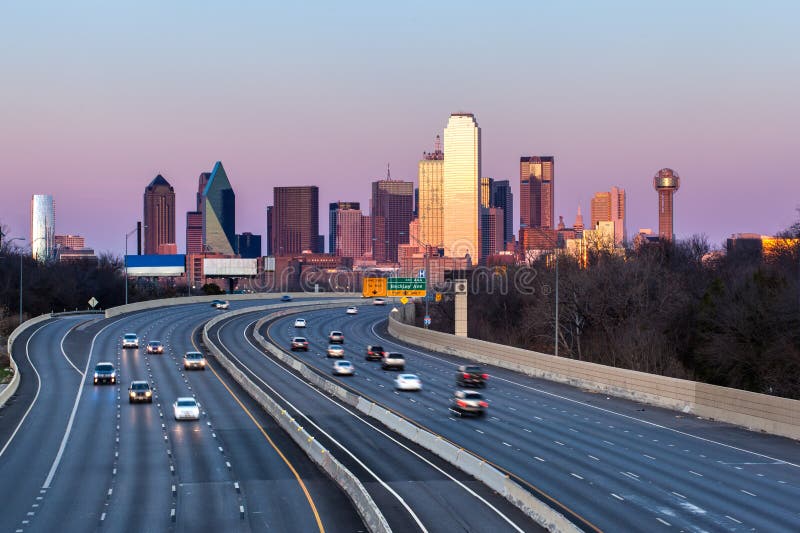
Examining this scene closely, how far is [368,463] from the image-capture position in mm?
32125

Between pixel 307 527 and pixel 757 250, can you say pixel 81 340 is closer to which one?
pixel 307 527

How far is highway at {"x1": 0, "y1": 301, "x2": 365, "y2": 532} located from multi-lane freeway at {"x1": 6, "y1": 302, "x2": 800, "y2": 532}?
0.10 m

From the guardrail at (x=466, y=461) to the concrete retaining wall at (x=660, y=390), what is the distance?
42.9 feet

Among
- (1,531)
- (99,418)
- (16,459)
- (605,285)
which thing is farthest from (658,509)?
(605,285)

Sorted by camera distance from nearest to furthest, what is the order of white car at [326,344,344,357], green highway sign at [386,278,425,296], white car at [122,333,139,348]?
white car at [326,344,344,357] → white car at [122,333,139,348] → green highway sign at [386,278,425,296]

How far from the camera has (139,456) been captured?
34.8 m

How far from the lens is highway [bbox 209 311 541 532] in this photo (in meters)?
23.8

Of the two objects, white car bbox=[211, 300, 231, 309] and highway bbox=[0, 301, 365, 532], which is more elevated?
white car bbox=[211, 300, 231, 309]

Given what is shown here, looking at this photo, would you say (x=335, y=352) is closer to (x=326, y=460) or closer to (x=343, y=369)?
(x=343, y=369)

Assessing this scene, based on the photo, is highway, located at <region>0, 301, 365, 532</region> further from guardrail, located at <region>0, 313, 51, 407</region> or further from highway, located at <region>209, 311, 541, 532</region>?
highway, located at <region>209, 311, 541, 532</region>

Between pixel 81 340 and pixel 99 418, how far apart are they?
1617 inches

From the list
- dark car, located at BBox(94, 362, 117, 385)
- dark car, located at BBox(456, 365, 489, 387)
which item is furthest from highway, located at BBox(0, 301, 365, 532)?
dark car, located at BBox(456, 365, 489, 387)

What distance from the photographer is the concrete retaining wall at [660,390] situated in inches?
1531

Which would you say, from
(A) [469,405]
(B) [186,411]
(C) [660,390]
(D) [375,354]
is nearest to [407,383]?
(A) [469,405]
